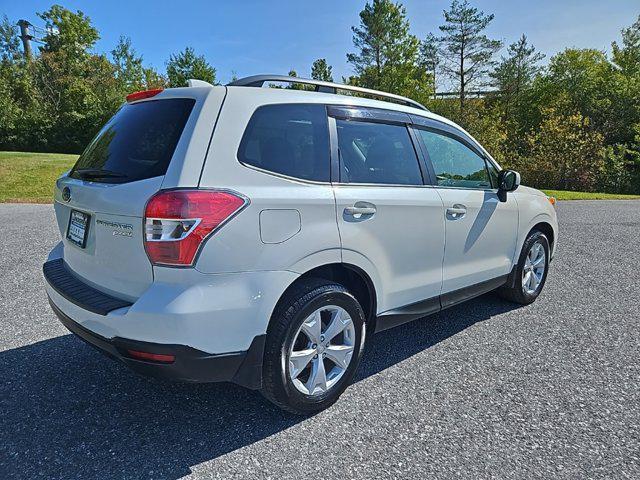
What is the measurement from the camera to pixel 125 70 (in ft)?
139

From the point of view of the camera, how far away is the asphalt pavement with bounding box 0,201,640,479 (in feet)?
7.06

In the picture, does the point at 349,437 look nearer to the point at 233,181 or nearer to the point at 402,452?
the point at 402,452

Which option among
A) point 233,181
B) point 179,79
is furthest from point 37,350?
point 179,79

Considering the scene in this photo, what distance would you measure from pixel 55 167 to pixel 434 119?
1814 centimetres

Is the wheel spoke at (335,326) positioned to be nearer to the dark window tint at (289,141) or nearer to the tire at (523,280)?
the dark window tint at (289,141)

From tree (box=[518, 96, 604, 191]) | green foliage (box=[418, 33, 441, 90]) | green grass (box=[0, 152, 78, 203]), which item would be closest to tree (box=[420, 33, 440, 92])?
green foliage (box=[418, 33, 441, 90])

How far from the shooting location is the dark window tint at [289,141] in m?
2.28

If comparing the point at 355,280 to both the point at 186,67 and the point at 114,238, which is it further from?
A: the point at 186,67

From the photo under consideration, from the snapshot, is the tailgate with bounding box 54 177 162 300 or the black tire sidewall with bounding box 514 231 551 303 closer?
the tailgate with bounding box 54 177 162 300

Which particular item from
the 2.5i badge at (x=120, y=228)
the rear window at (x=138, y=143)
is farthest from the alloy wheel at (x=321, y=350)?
the rear window at (x=138, y=143)

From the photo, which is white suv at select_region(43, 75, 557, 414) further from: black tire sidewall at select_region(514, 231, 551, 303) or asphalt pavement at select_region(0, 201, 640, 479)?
black tire sidewall at select_region(514, 231, 551, 303)

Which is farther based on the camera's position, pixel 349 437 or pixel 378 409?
pixel 378 409

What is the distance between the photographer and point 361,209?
2.61m

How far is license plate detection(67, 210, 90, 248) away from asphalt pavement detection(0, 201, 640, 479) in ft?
3.21
